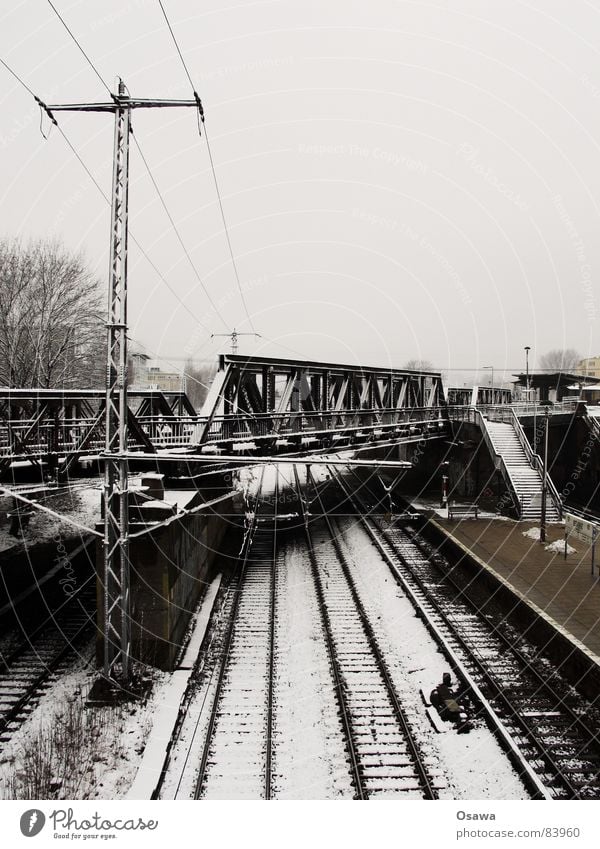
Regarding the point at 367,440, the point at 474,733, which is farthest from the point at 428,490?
the point at 474,733

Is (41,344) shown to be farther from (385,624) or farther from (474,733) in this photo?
(474,733)

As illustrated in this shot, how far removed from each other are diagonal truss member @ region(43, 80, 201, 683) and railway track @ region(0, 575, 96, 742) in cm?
174

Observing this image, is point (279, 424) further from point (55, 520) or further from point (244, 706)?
point (55, 520)

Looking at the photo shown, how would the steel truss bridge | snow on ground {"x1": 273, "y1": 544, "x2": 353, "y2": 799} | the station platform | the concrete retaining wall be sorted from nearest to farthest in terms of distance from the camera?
1. snow on ground {"x1": 273, "y1": 544, "x2": 353, "y2": 799}
2. the concrete retaining wall
3. the steel truss bridge
4. the station platform

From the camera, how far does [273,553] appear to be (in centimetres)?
2081

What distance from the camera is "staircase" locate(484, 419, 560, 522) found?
2228cm

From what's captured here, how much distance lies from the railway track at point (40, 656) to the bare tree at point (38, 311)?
445 inches

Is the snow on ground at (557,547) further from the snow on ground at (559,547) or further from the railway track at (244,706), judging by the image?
the railway track at (244,706)

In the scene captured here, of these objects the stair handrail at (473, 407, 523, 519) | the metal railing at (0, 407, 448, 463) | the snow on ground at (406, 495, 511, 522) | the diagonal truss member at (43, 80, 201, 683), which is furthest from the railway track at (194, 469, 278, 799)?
the stair handrail at (473, 407, 523, 519)

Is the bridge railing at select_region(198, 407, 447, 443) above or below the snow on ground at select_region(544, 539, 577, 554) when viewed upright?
above

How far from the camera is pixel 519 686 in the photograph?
10484 millimetres

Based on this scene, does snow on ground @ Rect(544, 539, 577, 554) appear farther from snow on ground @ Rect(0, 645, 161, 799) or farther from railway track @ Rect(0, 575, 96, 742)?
railway track @ Rect(0, 575, 96, 742)

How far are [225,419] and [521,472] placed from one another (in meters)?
16.4

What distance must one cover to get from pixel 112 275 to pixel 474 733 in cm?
976
